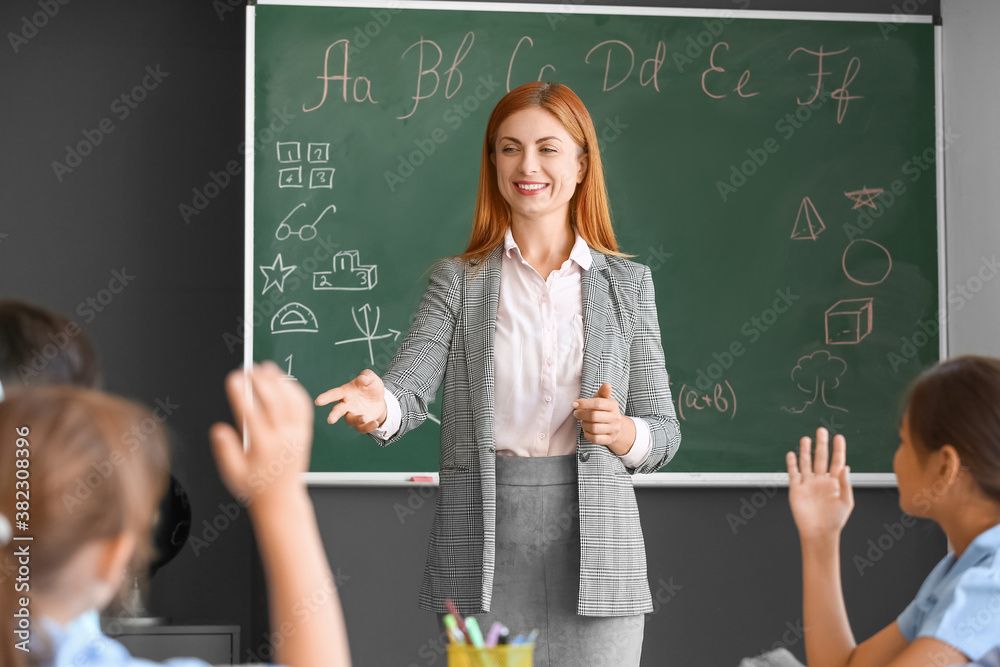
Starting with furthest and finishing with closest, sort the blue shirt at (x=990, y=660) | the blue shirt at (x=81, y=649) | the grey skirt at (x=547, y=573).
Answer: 1. the grey skirt at (x=547, y=573)
2. the blue shirt at (x=990, y=660)
3. the blue shirt at (x=81, y=649)

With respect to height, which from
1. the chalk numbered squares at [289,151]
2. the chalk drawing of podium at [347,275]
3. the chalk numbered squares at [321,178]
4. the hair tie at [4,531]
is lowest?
the hair tie at [4,531]

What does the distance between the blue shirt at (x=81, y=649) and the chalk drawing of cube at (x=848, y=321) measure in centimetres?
280

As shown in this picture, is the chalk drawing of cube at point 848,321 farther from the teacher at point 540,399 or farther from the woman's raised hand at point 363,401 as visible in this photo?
the woman's raised hand at point 363,401

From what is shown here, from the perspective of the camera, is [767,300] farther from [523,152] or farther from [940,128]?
[523,152]

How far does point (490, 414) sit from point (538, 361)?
0.49 feet

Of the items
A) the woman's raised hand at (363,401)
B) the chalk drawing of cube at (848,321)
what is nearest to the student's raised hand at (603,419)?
the woman's raised hand at (363,401)

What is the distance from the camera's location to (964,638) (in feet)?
3.80

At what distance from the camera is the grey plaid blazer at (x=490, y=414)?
1724 millimetres

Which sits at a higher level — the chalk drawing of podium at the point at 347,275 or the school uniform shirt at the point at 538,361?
the chalk drawing of podium at the point at 347,275

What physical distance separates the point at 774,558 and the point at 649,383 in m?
1.63

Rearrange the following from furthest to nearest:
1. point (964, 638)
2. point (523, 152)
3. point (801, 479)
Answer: point (523, 152)
point (801, 479)
point (964, 638)

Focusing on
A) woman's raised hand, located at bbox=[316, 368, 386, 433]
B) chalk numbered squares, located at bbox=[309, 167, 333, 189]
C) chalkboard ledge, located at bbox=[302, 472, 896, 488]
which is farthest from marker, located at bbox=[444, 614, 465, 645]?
chalk numbered squares, located at bbox=[309, 167, 333, 189]

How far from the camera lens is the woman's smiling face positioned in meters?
1.91

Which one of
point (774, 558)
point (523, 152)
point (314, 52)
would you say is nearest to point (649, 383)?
point (523, 152)
